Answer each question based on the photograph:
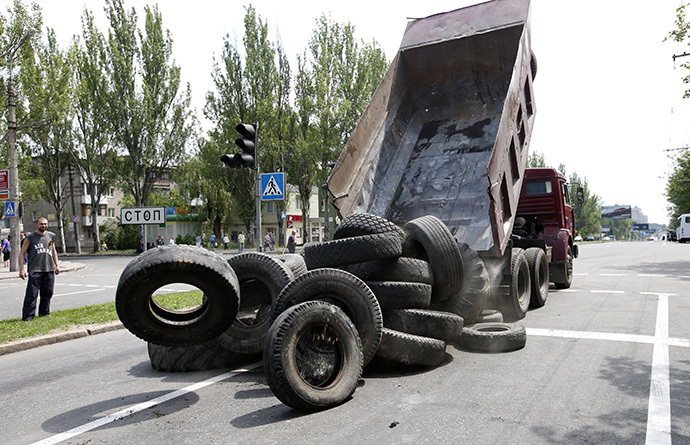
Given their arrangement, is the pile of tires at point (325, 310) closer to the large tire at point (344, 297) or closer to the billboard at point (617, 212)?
the large tire at point (344, 297)

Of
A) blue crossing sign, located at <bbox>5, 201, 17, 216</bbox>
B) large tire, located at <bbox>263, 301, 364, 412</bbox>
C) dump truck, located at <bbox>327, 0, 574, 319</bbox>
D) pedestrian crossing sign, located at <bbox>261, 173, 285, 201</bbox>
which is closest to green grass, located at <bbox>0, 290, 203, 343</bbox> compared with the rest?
pedestrian crossing sign, located at <bbox>261, 173, 285, 201</bbox>

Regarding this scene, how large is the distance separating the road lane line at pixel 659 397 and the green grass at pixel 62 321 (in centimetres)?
768

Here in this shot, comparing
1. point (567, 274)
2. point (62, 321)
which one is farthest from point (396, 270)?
point (567, 274)

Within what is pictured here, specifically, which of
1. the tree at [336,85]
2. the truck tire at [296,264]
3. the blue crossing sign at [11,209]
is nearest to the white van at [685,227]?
the tree at [336,85]

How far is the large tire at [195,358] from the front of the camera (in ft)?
18.6

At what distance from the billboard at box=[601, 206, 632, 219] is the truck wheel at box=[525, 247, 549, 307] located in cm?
13577

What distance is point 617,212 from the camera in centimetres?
12988

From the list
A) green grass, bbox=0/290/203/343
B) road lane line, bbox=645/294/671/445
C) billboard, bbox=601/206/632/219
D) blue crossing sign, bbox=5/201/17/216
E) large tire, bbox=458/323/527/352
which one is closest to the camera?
road lane line, bbox=645/294/671/445

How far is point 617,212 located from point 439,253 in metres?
142

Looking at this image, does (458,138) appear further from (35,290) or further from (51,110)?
(51,110)

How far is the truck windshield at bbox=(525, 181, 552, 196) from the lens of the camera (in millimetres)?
12203

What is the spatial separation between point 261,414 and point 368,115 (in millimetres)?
6005

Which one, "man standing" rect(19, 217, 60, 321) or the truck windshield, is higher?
the truck windshield

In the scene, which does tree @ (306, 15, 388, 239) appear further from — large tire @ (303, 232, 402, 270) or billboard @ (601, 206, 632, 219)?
billboard @ (601, 206, 632, 219)
